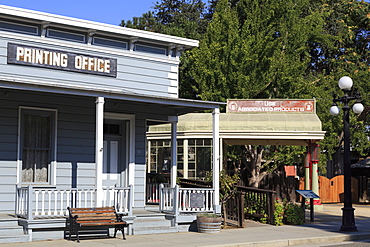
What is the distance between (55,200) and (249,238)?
5265 mm

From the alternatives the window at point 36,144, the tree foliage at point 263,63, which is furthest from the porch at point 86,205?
the tree foliage at point 263,63

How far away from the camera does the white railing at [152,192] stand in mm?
18906

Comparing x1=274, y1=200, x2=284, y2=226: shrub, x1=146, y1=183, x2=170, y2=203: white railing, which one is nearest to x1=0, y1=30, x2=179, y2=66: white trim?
x1=146, y1=183, x2=170, y2=203: white railing

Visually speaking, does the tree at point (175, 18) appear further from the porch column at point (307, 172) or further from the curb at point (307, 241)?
the curb at point (307, 241)

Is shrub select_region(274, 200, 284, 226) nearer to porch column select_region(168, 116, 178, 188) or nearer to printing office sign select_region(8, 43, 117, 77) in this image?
porch column select_region(168, 116, 178, 188)

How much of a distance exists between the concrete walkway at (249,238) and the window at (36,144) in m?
2.56

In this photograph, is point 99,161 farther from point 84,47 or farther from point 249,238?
point 249,238

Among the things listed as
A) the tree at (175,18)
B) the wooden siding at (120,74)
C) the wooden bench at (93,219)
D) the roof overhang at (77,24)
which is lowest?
the wooden bench at (93,219)

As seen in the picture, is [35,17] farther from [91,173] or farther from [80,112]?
[91,173]

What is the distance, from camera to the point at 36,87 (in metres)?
13.6

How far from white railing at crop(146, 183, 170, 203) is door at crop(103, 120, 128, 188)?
1858mm

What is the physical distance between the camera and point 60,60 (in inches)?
634

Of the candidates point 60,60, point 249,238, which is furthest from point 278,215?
point 60,60

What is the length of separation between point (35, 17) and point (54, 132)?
332 centimetres
